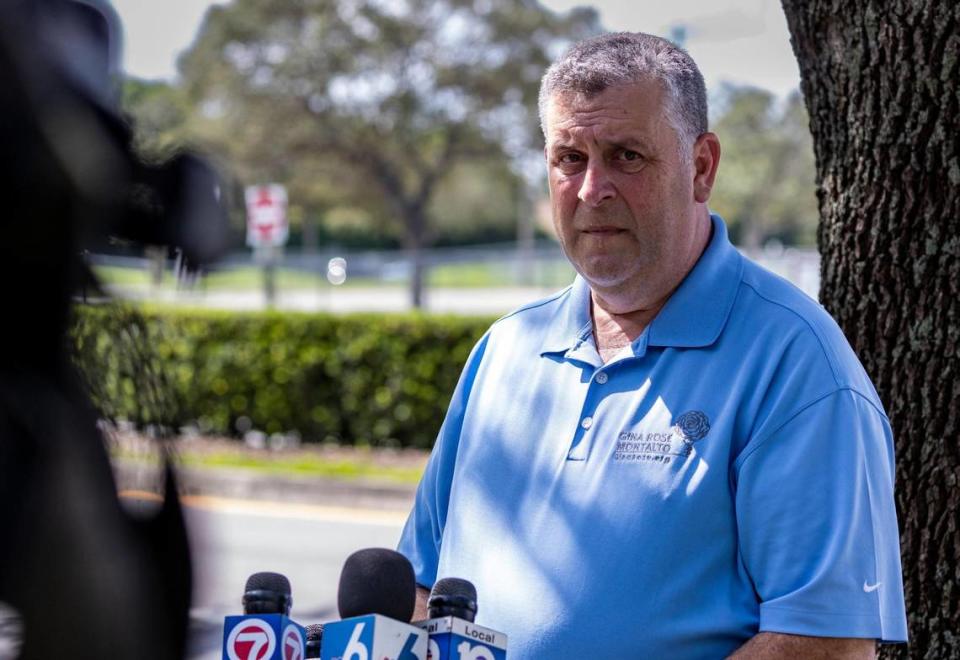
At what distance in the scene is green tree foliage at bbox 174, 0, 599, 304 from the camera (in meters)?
25.4

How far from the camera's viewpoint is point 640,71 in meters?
2.22

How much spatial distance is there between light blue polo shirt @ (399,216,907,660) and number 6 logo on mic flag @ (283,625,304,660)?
0.67 metres

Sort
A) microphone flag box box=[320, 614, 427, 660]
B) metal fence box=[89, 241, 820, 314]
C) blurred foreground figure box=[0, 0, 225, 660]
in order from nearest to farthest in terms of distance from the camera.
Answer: blurred foreground figure box=[0, 0, 225, 660] → microphone flag box box=[320, 614, 427, 660] → metal fence box=[89, 241, 820, 314]

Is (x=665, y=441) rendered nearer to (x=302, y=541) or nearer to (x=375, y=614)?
(x=375, y=614)

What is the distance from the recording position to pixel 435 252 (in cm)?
5216

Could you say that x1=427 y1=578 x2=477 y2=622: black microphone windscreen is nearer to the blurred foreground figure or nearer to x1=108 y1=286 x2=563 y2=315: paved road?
the blurred foreground figure

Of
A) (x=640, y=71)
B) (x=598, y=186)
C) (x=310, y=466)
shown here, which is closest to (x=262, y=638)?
(x=598, y=186)

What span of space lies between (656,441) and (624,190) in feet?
1.64

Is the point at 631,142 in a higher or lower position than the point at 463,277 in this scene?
higher

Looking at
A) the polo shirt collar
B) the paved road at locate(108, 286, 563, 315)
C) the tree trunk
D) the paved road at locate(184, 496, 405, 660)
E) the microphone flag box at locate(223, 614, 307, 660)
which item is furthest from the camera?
the paved road at locate(108, 286, 563, 315)

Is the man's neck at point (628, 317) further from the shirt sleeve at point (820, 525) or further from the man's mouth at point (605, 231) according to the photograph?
the shirt sleeve at point (820, 525)

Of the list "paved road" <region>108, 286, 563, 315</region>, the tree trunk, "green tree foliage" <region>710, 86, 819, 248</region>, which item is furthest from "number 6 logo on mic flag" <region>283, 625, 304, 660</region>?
"green tree foliage" <region>710, 86, 819, 248</region>

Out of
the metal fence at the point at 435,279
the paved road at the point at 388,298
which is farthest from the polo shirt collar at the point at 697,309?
the paved road at the point at 388,298

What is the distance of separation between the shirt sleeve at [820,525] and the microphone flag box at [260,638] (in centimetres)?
80
